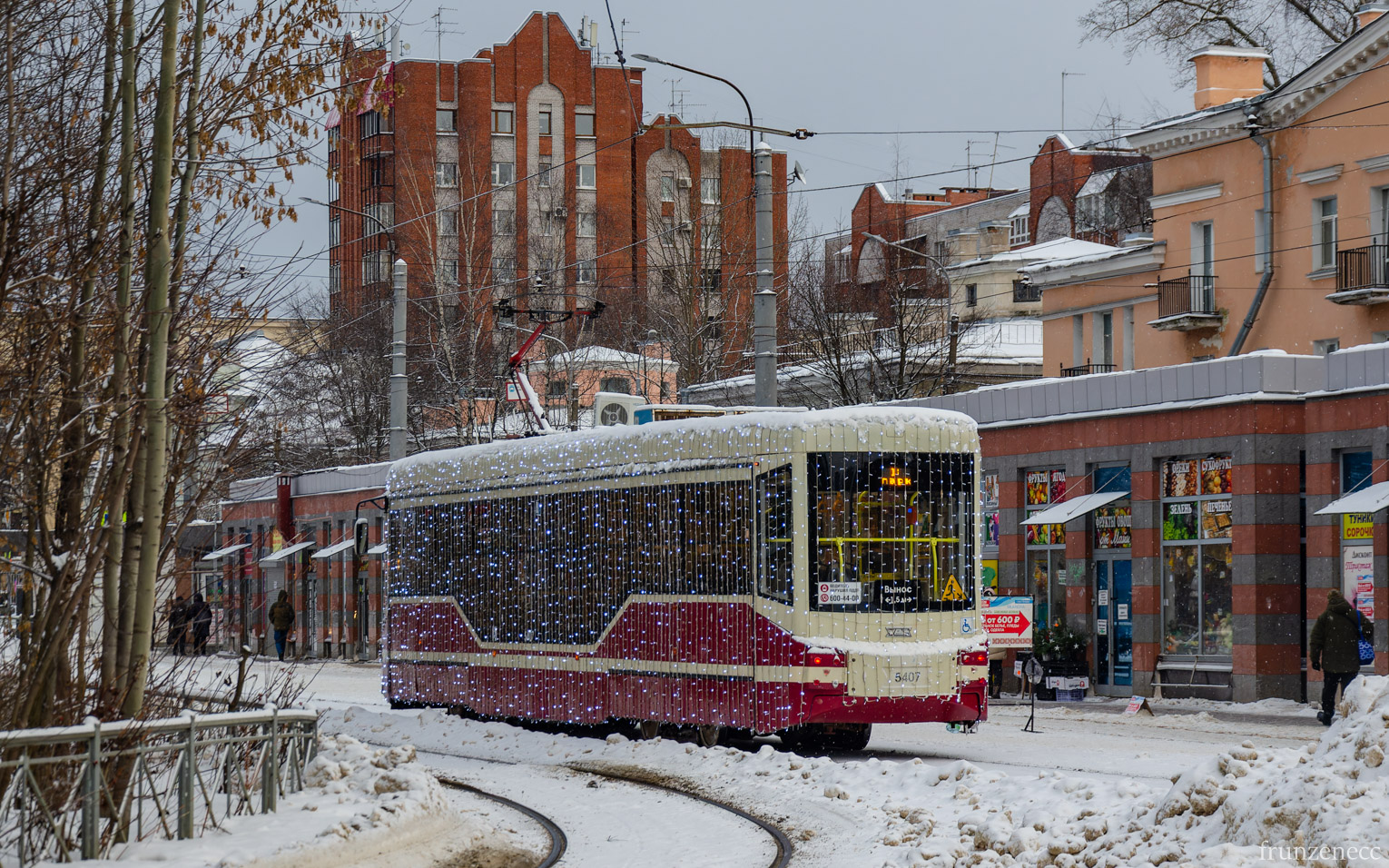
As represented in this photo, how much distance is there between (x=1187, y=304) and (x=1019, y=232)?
164 feet

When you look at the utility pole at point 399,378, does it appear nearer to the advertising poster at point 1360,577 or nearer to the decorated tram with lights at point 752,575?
the decorated tram with lights at point 752,575

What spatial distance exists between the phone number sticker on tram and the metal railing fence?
558 cm

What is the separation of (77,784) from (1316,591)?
18.3 m

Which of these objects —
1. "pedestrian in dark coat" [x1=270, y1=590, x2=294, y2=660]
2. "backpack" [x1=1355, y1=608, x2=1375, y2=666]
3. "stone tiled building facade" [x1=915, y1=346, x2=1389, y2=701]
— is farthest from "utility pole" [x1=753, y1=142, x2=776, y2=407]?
"pedestrian in dark coat" [x1=270, y1=590, x2=294, y2=660]

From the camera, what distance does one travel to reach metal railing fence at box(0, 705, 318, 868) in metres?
10.6

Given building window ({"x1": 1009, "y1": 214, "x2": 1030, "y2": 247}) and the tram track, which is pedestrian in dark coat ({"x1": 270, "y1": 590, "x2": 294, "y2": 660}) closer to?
the tram track

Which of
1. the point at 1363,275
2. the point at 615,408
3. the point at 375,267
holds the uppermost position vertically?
the point at 375,267

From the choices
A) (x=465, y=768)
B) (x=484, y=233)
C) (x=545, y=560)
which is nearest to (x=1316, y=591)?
(x=545, y=560)

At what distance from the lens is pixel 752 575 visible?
17578 millimetres

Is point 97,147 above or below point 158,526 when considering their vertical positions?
above

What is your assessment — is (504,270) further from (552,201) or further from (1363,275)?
(1363,275)

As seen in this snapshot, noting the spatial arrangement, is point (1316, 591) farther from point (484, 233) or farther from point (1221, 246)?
point (484, 233)

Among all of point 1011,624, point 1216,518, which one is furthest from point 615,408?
point 1216,518

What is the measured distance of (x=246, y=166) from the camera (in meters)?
12.7
